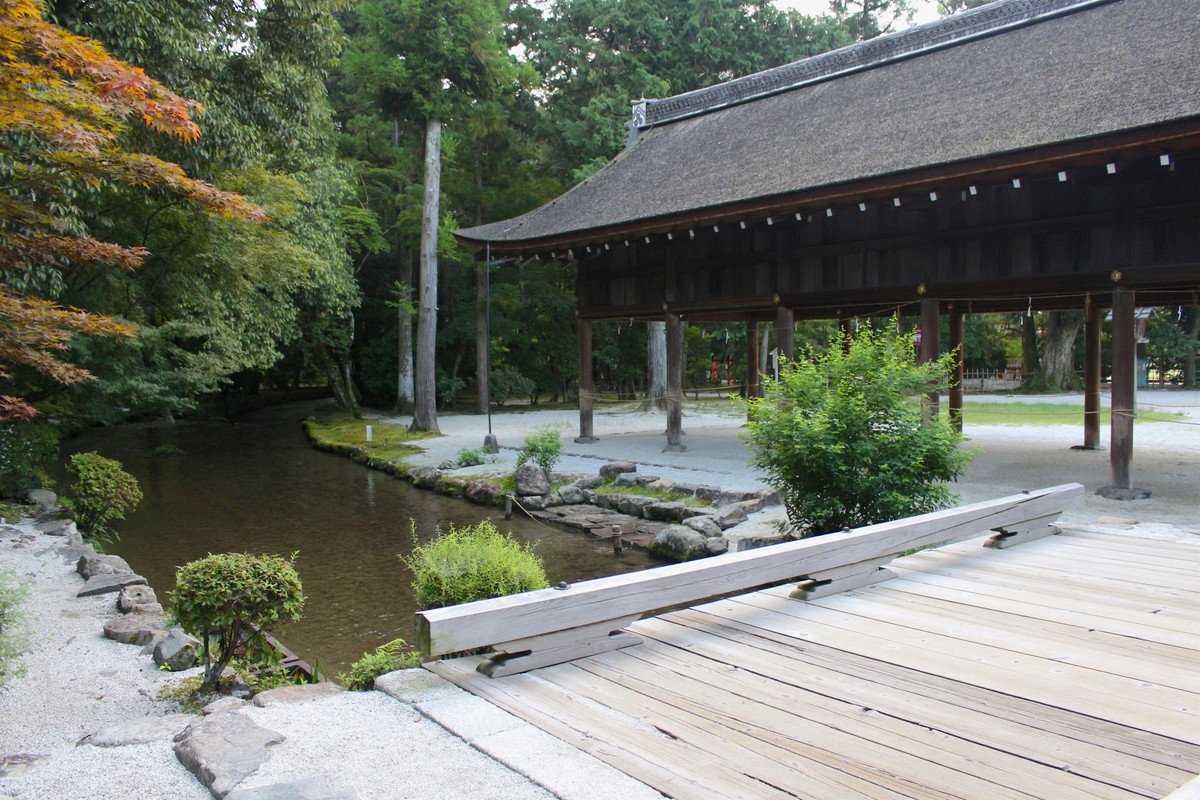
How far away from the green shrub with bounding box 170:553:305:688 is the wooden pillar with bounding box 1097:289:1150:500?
913cm

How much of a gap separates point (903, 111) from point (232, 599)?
1228 cm

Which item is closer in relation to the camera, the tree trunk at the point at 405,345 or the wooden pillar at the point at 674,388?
the wooden pillar at the point at 674,388

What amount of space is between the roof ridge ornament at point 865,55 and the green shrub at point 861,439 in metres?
9.63

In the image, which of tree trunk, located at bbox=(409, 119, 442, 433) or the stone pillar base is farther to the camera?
tree trunk, located at bbox=(409, 119, 442, 433)

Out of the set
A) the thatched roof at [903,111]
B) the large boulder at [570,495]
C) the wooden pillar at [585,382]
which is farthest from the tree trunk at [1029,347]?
the large boulder at [570,495]

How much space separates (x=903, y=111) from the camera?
12.8 metres

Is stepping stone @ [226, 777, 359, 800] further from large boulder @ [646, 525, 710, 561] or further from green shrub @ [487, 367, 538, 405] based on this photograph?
green shrub @ [487, 367, 538, 405]

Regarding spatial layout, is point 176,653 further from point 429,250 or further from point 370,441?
point 429,250

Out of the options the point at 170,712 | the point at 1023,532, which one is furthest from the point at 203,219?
the point at 1023,532

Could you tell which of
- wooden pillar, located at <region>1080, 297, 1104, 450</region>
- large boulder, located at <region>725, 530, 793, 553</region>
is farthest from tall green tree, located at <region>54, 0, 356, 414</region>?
wooden pillar, located at <region>1080, 297, 1104, 450</region>

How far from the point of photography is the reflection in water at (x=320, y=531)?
7.38 meters

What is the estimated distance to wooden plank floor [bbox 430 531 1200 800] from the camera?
103 inches

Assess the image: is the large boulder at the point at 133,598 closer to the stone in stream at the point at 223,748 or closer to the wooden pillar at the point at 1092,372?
the stone in stream at the point at 223,748

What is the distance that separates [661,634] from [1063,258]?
8.47 m
